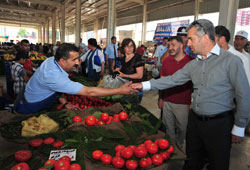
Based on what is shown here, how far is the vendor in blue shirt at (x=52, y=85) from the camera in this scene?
2.18 meters

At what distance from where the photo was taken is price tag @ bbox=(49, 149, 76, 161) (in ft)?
A: 4.80

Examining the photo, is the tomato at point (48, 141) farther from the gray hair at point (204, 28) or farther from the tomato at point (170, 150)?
the gray hair at point (204, 28)

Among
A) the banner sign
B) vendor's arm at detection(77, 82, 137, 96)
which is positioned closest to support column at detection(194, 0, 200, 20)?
the banner sign

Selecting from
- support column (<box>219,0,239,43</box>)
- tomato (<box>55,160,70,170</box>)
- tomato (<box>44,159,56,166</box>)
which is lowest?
tomato (<box>44,159,56,166</box>)

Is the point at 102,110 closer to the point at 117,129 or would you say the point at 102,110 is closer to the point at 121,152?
the point at 117,129

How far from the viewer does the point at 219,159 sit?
6.26 feet

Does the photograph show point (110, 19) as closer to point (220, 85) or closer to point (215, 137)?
point (220, 85)

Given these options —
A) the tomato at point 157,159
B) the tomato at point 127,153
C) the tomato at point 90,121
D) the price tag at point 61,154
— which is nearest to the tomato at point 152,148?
the tomato at point 157,159

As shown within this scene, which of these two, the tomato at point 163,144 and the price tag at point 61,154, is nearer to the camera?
the price tag at point 61,154

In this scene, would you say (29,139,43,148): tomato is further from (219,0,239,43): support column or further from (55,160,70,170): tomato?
(219,0,239,43): support column

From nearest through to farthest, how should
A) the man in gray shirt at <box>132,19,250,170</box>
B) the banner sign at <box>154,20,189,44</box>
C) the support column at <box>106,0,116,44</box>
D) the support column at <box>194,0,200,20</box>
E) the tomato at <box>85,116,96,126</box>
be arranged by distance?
1. the man in gray shirt at <box>132,19,250,170</box>
2. the tomato at <box>85,116,96,126</box>
3. the support column at <box>106,0,116,44</box>
4. the support column at <box>194,0,200,20</box>
5. the banner sign at <box>154,20,189,44</box>

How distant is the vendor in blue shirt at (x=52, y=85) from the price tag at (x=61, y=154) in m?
0.83

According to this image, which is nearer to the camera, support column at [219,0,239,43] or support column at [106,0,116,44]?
support column at [219,0,239,43]

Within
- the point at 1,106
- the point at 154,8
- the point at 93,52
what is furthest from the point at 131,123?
the point at 154,8
